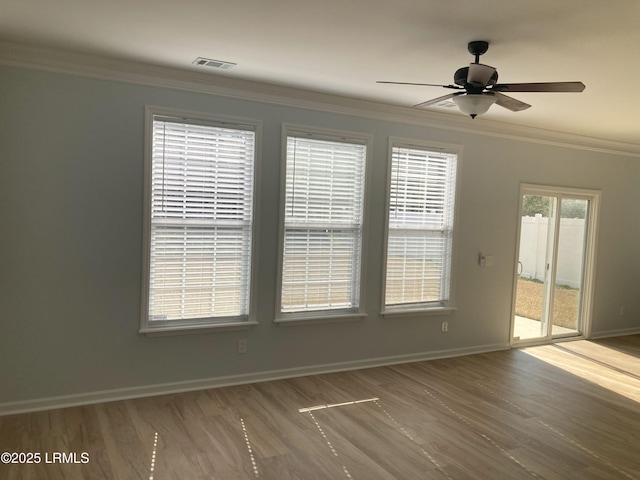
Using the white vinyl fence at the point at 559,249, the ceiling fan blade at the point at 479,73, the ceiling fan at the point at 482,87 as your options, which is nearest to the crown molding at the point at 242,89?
the white vinyl fence at the point at 559,249

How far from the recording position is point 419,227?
526cm

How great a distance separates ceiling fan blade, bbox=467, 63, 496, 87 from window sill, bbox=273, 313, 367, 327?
265 cm

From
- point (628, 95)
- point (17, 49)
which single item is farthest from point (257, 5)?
point (628, 95)

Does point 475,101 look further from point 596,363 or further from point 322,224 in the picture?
point 596,363

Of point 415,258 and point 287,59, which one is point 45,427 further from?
point 415,258

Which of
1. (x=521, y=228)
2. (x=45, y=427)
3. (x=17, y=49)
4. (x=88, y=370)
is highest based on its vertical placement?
(x=17, y=49)

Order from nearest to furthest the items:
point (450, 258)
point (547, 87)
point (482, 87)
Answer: point (547, 87), point (482, 87), point (450, 258)

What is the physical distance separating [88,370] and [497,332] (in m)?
4.48

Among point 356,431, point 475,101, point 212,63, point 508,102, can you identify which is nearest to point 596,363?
point 356,431

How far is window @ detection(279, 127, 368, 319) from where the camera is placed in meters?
4.55

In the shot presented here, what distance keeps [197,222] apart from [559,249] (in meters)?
4.78

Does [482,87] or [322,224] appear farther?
[322,224]

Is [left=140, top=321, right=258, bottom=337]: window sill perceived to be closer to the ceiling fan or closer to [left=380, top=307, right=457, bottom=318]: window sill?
[left=380, top=307, right=457, bottom=318]: window sill

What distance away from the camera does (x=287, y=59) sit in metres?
3.55
